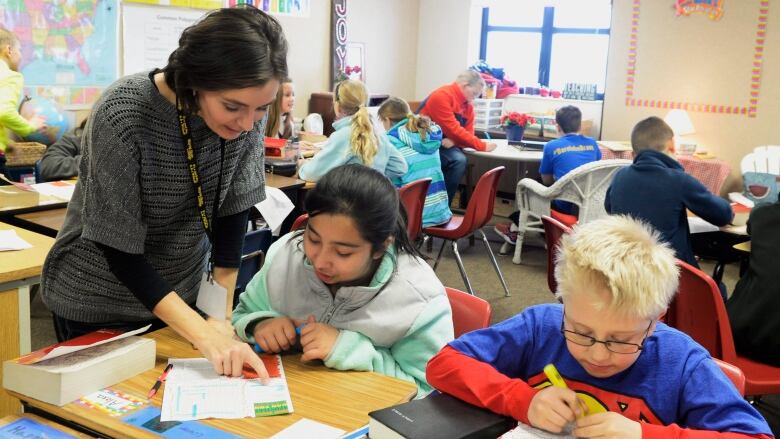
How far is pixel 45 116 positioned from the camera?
4840 mm

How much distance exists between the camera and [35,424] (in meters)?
1.32

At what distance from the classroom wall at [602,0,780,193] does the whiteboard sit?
409cm

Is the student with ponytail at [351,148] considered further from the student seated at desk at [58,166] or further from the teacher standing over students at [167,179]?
the teacher standing over students at [167,179]

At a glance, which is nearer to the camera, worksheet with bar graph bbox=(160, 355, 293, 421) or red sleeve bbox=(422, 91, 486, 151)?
worksheet with bar graph bbox=(160, 355, 293, 421)

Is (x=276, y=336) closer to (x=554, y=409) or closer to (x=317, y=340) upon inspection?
(x=317, y=340)

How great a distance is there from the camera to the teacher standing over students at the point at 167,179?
1399 millimetres

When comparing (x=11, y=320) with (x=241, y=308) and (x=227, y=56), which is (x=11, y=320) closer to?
(x=241, y=308)

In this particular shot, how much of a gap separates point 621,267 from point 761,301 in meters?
1.43

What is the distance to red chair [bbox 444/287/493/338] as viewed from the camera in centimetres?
185

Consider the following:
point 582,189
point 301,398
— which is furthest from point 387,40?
point 301,398

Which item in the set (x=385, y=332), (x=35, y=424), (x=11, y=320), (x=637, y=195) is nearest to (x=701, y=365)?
(x=385, y=332)

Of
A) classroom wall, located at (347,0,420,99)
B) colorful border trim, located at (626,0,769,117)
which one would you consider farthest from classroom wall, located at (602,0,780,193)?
classroom wall, located at (347,0,420,99)

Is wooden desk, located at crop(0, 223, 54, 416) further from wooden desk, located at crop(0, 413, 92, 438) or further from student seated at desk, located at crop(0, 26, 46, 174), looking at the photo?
student seated at desk, located at crop(0, 26, 46, 174)

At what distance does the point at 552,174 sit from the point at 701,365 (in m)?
4.12
